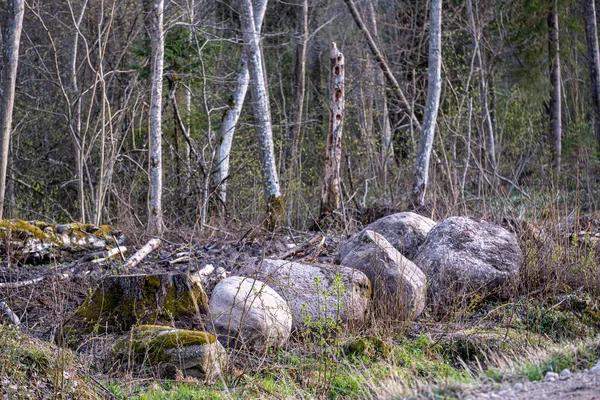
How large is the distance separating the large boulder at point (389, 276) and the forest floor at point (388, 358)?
19 cm

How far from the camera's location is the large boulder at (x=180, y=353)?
19.0ft

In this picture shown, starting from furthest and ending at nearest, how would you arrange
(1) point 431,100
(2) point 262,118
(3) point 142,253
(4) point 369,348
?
(1) point 431,100 → (2) point 262,118 → (3) point 142,253 → (4) point 369,348

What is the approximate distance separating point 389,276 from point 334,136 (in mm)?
4644

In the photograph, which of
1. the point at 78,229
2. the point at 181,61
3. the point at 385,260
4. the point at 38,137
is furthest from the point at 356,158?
the point at 385,260

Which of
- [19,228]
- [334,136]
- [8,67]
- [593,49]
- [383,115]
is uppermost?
[593,49]

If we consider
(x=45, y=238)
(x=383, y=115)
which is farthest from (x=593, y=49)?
(x=45, y=238)

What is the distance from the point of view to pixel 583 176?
16.5 metres

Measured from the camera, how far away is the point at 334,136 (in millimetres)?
11789

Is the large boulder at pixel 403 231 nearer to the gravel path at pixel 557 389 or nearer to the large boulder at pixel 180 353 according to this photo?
the large boulder at pixel 180 353

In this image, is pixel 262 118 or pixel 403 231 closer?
pixel 403 231

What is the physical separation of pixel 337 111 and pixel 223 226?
263 centimetres

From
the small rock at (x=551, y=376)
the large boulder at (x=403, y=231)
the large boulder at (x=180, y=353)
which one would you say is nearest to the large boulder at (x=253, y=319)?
the large boulder at (x=180, y=353)

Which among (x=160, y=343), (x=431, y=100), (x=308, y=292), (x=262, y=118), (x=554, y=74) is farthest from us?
(x=554, y=74)

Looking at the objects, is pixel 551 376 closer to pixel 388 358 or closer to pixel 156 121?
pixel 388 358
